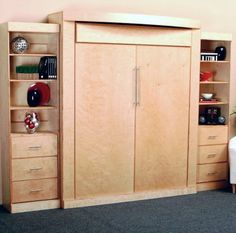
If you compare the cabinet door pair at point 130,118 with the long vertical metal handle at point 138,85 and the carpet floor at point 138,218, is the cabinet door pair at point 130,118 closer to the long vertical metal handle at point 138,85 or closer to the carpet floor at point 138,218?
the long vertical metal handle at point 138,85

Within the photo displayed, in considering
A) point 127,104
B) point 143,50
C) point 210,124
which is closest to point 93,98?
point 127,104

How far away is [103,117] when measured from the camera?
502 centimetres

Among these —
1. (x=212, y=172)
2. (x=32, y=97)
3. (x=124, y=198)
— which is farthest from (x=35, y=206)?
(x=212, y=172)

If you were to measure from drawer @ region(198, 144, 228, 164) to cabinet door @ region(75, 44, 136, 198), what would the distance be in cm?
85

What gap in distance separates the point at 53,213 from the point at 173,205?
116cm

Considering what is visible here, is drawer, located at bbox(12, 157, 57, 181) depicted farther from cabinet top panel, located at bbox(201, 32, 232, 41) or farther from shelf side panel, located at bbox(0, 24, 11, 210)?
cabinet top panel, located at bbox(201, 32, 232, 41)

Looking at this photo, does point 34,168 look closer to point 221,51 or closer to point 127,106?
point 127,106

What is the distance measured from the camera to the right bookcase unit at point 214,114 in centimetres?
560

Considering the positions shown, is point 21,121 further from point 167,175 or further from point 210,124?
point 210,124

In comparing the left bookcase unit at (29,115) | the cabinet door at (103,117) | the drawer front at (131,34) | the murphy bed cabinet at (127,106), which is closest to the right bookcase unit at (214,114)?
the murphy bed cabinet at (127,106)

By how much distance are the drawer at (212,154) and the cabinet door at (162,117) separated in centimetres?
23

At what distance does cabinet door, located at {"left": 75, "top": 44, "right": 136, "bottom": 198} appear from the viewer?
16.1ft

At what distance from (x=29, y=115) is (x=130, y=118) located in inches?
38.2

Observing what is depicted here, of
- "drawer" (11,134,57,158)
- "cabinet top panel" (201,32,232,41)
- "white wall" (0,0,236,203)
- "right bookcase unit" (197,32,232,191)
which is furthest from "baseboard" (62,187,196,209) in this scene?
"cabinet top panel" (201,32,232,41)
